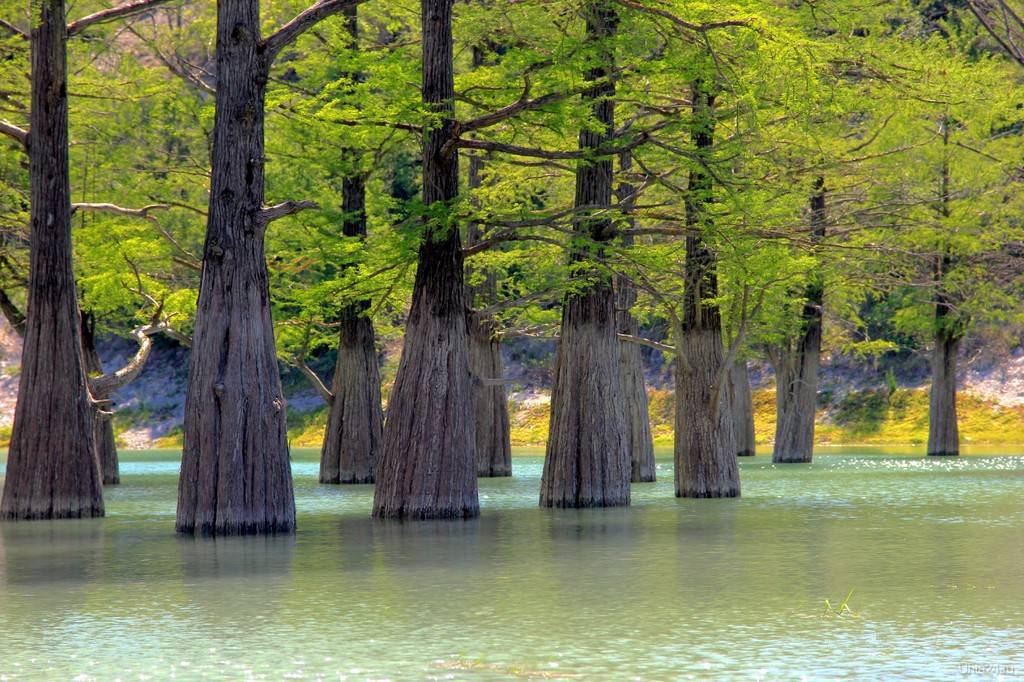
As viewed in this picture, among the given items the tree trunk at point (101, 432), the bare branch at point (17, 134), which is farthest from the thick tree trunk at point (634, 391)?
the bare branch at point (17, 134)

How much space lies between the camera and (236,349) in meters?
19.6

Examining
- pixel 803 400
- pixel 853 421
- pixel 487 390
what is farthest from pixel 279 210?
pixel 853 421

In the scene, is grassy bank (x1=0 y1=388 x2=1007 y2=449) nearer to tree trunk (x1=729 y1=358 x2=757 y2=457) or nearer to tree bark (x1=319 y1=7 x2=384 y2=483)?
tree trunk (x1=729 y1=358 x2=757 y2=457)

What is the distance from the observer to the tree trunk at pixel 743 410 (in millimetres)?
49812

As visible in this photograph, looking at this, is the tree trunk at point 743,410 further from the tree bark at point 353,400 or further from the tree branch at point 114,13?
the tree branch at point 114,13

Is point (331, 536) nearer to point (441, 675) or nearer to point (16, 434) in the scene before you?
point (16, 434)

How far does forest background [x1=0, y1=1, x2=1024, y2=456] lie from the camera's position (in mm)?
23766

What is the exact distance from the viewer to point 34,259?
23406 millimetres

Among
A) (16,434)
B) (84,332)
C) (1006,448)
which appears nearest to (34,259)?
(16,434)

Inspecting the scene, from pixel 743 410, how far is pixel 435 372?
31978 millimetres

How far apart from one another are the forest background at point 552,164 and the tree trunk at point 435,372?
0.58 m

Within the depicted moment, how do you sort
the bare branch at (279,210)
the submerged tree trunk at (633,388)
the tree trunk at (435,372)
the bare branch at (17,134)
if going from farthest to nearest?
the submerged tree trunk at (633,388) → the bare branch at (17,134) → the tree trunk at (435,372) → the bare branch at (279,210)

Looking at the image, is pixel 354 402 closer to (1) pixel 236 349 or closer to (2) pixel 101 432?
(2) pixel 101 432

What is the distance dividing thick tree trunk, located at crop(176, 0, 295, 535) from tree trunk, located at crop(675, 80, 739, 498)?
10.2 metres
